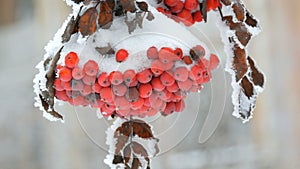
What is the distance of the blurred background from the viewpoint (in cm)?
240

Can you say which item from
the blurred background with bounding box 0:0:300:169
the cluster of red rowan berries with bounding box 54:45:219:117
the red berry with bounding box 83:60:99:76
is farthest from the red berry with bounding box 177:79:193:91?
the blurred background with bounding box 0:0:300:169

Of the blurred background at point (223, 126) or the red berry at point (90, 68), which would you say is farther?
the blurred background at point (223, 126)

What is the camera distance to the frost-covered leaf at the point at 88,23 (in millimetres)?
582

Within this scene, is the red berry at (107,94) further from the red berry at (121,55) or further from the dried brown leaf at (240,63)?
the dried brown leaf at (240,63)

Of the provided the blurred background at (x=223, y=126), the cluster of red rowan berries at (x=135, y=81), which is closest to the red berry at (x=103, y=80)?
the cluster of red rowan berries at (x=135, y=81)

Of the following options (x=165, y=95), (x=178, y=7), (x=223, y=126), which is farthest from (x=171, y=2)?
(x=223, y=126)

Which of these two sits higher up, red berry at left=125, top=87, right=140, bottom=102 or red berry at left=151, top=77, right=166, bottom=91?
red berry at left=151, top=77, right=166, bottom=91

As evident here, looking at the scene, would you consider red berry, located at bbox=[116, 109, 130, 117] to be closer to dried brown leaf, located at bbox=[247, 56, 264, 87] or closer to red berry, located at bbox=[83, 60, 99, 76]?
red berry, located at bbox=[83, 60, 99, 76]

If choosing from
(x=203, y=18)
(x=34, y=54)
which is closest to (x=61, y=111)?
(x=203, y=18)

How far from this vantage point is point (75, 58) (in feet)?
1.97

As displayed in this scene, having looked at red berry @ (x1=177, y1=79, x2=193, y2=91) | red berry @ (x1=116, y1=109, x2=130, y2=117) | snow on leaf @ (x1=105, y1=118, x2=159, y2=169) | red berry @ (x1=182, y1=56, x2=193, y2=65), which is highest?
red berry @ (x1=182, y1=56, x2=193, y2=65)

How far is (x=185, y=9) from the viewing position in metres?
0.62

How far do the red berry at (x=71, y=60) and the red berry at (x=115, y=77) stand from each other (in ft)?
0.14

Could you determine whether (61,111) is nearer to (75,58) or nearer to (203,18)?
(75,58)
